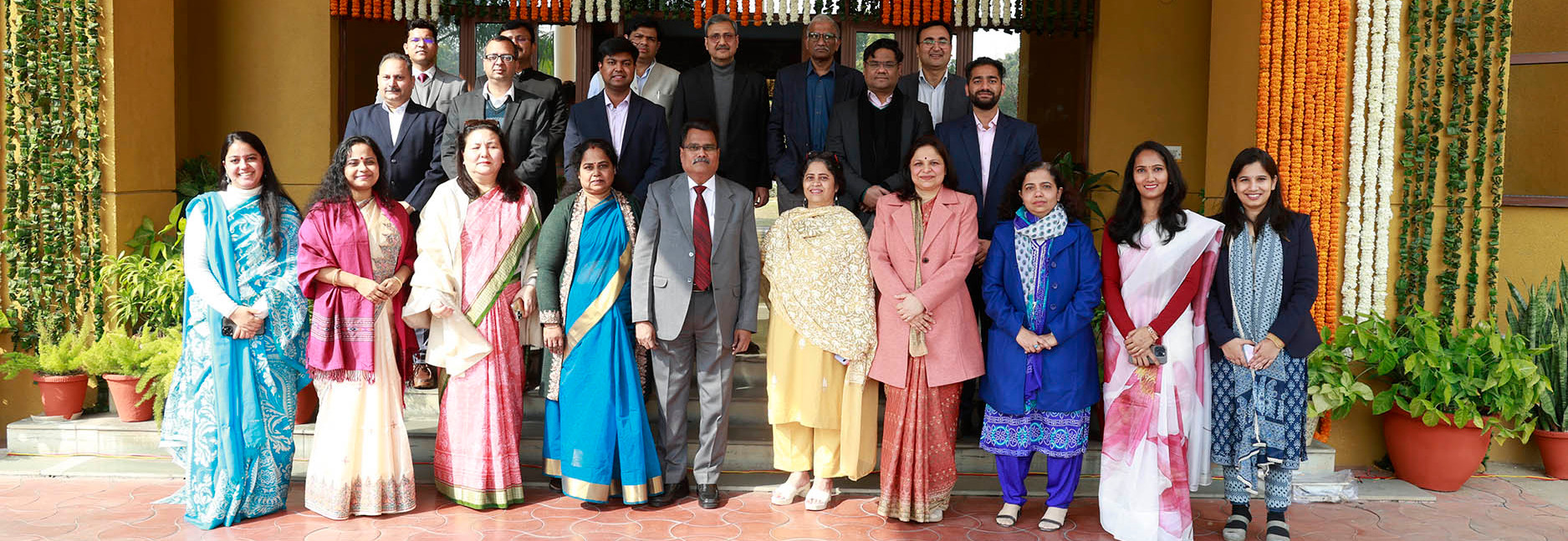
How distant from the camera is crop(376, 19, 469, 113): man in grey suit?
5.30 meters

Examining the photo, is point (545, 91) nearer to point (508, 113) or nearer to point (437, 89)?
point (508, 113)

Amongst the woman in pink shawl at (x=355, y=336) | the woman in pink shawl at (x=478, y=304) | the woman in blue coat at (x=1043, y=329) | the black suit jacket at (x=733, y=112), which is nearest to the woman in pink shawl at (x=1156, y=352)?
the woman in blue coat at (x=1043, y=329)

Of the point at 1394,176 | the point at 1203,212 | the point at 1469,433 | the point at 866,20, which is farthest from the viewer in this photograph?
the point at 866,20

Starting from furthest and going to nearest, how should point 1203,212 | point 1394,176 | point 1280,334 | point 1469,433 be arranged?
point 1203,212, point 1394,176, point 1469,433, point 1280,334

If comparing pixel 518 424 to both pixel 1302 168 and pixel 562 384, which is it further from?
pixel 1302 168

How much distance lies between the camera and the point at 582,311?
427 cm

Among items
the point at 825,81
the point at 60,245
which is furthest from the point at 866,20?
the point at 60,245

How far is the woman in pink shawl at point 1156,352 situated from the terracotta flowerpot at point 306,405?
11.3 feet

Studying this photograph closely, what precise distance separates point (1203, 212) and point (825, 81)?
258cm

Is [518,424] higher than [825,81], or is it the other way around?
[825,81]

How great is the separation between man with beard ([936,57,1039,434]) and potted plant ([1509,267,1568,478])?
8.32 feet

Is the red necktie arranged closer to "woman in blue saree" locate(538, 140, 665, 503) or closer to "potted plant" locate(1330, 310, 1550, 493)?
"woman in blue saree" locate(538, 140, 665, 503)

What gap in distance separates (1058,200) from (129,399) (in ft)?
13.7

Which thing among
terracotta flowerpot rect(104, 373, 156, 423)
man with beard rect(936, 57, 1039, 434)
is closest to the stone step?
terracotta flowerpot rect(104, 373, 156, 423)
